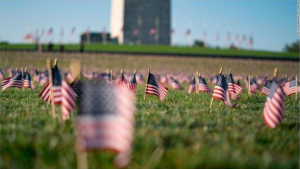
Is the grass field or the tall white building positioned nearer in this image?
the grass field

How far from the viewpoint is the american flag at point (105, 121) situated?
16.8 feet

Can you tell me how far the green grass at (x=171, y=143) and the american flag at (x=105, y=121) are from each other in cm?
41

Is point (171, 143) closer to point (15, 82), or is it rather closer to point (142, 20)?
point (15, 82)

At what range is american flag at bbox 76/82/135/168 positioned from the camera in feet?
16.8

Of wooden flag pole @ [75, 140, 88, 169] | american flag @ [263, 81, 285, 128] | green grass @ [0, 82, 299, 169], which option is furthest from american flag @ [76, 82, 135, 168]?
american flag @ [263, 81, 285, 128]

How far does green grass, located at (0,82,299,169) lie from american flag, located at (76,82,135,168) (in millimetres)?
406

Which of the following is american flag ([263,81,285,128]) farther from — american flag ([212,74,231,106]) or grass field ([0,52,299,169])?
american flag ([212,74,231,106])

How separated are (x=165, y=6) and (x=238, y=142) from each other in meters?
100.0

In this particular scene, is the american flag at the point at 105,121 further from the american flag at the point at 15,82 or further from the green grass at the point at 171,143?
the american flag at the point at 15,82

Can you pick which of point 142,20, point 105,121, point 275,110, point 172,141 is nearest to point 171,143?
point 172,141

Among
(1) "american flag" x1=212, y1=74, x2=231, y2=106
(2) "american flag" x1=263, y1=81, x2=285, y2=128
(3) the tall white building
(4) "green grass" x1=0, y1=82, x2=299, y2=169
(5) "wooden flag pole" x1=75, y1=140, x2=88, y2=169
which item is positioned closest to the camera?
(5) "wooden flag pole" x1=75, y1=140, x2=88, y2=169

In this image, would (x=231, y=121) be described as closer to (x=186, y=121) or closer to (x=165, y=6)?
(x=186, y=121)

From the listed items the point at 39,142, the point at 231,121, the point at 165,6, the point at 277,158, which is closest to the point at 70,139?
the point at 39,142

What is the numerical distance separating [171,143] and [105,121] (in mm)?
1702
